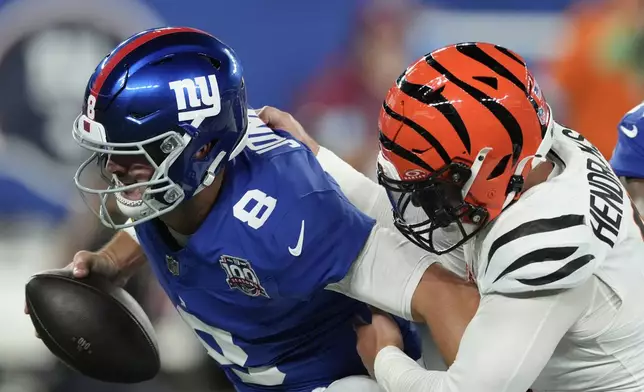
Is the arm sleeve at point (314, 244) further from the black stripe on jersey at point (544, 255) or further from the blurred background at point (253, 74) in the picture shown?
the blurred background at point (253, 74)

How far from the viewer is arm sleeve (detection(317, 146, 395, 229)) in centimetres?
145

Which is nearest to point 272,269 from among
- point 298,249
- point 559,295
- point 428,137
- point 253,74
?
point 298,249

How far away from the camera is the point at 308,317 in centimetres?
134

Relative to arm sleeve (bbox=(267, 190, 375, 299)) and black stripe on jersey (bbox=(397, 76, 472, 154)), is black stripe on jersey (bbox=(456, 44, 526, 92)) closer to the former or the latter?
black stripe on jersey (bbox=(397, 76, 472, 154))

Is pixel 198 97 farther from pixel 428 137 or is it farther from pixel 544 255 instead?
pixel 544 255

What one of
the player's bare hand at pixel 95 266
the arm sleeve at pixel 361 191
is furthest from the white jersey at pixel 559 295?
the player's bare hand at pixel 95 266

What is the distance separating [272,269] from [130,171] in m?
0.25

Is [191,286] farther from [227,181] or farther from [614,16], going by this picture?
[614,16]

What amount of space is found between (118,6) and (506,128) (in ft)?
5.33

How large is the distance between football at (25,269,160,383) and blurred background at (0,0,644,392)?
86 centimetres

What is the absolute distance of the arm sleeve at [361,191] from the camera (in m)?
1.45

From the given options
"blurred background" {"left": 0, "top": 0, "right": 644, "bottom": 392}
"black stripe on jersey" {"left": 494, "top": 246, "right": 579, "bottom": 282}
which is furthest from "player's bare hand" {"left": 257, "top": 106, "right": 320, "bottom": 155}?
"blurred background" {"left": 0, "top": 0, "right": 644, "bottom": 392}

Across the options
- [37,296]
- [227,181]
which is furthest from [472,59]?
[37,296]

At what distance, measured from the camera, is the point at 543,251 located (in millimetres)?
1037
